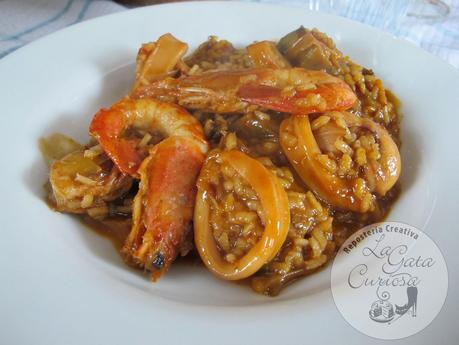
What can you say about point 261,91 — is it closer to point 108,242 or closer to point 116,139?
point 116,139

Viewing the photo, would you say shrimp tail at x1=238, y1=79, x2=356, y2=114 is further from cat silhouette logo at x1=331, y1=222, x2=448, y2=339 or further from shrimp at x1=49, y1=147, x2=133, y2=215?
shrimp at x1=49, y1=147, x2=133, y2=215

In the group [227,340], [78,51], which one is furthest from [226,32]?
[227,340]

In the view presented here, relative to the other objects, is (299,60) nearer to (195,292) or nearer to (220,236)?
(220,236)

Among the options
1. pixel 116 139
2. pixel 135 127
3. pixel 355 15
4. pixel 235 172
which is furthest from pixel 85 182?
pixel 355 15

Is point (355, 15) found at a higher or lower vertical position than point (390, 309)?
lower

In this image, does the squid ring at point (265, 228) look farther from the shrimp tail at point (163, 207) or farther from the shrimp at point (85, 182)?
the shrimp at point (85, 182)

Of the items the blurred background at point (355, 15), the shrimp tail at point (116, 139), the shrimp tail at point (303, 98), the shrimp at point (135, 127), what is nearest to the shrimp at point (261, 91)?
the shrimp tail at point (303, 98)
